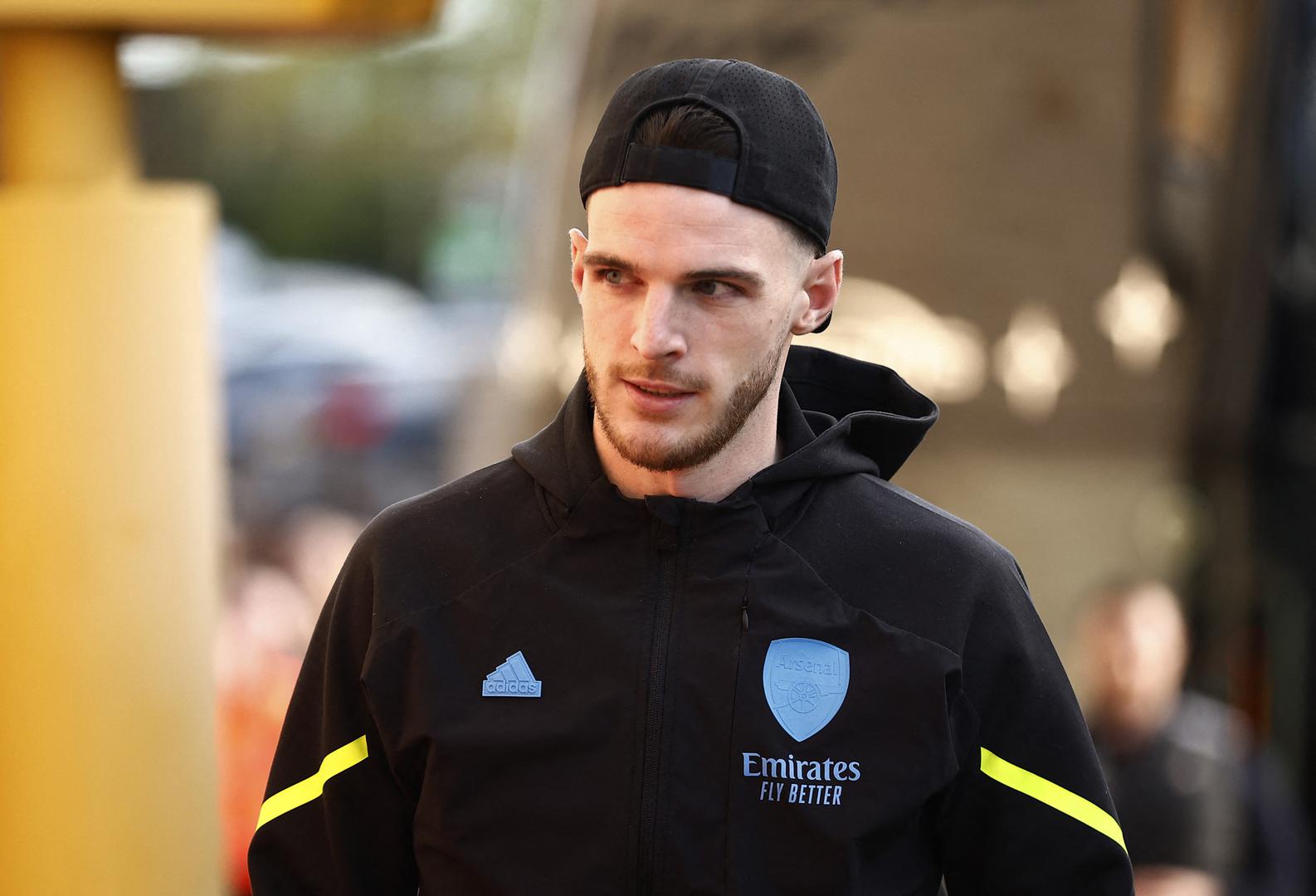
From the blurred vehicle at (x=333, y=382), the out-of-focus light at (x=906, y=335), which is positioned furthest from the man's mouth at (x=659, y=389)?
the blurred vehicle at (x=333, y=382)

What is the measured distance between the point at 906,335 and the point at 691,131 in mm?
4264

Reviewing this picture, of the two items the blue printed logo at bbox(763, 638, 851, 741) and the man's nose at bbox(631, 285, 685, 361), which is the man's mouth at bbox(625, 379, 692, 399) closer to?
the man's nose at bbox(631, 285, 685, 361)

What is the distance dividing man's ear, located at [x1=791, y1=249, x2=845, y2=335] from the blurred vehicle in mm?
6435

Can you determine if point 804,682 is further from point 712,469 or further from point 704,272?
point 704,272

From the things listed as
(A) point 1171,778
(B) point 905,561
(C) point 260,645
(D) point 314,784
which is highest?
(B) point 905,561

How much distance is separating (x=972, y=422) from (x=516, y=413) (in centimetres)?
204

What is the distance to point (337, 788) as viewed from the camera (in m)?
2.26

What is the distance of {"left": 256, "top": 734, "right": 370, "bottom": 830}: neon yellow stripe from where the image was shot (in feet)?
7.45

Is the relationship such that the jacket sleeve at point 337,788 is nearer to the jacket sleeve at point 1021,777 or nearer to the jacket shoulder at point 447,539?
the jacket shoulder at point 447,539

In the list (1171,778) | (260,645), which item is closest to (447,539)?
(1171,778)

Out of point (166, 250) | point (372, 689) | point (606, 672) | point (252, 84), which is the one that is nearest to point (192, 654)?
point (166, 250)

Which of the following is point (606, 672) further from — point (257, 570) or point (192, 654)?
point (257, 570)

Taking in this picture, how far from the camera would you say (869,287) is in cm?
629

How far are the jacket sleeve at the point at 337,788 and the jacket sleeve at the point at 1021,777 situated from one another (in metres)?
0.72
